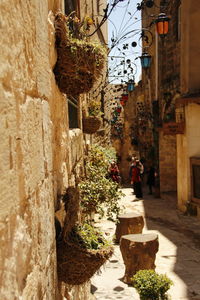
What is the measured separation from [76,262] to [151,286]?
2746 millimetres

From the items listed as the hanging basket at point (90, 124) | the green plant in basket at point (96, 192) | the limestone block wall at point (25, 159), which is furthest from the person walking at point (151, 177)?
the limestone block wall at point (25, 159)

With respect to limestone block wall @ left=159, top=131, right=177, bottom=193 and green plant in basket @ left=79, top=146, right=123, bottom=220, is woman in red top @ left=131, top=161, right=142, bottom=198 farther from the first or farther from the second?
green plant in basket @ left=79, top=146, right=123, bottom=220

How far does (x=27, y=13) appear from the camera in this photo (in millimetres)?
1563

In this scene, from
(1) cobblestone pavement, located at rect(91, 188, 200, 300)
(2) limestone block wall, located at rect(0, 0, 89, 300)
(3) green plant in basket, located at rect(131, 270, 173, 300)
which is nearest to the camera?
(2) limestone block wall, located at rect(0, 0, 89, 300)

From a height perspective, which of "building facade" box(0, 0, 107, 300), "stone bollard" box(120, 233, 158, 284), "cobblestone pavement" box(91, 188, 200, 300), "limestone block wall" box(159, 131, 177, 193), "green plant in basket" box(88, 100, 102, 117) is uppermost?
"green plant in basket" box(88, 100, 102, 117)

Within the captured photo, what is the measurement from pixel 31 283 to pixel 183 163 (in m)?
11.2

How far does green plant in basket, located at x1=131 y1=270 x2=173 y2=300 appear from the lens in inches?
193

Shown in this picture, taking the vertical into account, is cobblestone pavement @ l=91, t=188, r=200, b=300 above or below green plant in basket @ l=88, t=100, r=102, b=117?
below

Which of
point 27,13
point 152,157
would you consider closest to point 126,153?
point 152,157

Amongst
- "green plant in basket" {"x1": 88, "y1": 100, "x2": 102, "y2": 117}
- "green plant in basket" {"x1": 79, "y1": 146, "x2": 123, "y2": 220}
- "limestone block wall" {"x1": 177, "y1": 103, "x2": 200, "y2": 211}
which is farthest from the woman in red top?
"green plant in basket" {"x1": 79, "y1": 146, "x2": 123, "y2": 220}

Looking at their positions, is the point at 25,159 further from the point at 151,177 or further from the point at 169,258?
the point at 151,177

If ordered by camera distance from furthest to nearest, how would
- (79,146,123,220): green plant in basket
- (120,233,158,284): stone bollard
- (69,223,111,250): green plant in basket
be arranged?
1. (120,233,158,284): stone bollard
2. (79,146,123,220): green plant in basket
3. (69,223,111,250): green plant in basket

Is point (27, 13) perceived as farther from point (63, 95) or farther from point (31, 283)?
point (63, 95)

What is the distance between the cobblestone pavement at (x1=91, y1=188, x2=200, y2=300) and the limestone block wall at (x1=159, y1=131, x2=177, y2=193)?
271cm
